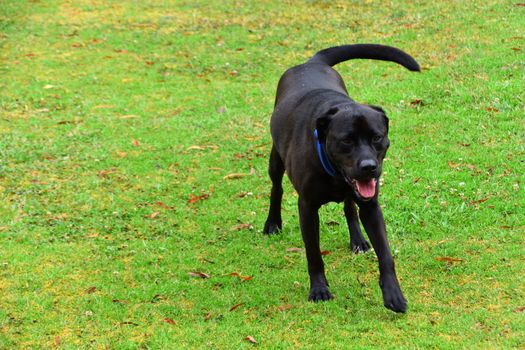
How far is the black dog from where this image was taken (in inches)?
218

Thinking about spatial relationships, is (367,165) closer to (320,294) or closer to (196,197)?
(320,294)

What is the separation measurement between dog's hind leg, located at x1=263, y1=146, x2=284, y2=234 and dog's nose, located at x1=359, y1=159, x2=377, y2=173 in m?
2.19

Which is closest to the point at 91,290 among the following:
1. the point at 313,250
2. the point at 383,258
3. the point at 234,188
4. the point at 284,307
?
the point at 284,307

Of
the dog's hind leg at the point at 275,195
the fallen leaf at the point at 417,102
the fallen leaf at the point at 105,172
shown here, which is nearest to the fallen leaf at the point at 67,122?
the fallen leaf at the point at 105,172

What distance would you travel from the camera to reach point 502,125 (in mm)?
9539

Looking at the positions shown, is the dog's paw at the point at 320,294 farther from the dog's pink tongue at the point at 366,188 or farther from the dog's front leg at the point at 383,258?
the dog's pink tongue at the point at 366,188

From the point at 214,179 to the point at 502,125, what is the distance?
12.1 feet

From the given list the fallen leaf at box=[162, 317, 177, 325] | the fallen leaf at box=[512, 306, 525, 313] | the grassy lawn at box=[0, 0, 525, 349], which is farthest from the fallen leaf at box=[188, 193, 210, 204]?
the fallen leaf at box=[512, 306, 525, 313]

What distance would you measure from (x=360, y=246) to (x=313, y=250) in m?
1.12

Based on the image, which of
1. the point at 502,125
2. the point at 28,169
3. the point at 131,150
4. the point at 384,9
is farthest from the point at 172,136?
the point at 384,9

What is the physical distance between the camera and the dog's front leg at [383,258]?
224 inches

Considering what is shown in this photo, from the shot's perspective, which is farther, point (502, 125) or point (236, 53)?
point (236, 53)

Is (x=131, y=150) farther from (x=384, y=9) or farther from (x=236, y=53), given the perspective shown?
(x=384, y=9)

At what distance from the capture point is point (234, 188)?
9.06 meters
